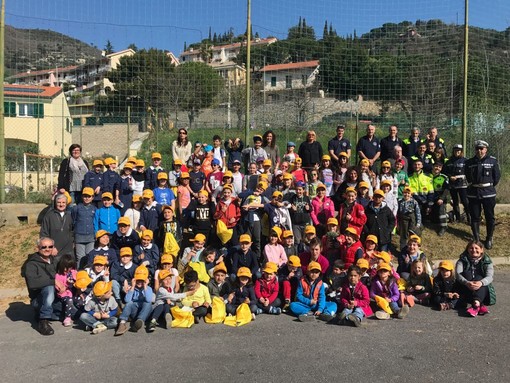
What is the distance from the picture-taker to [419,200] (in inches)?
366

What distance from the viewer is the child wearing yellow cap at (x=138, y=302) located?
5.86m

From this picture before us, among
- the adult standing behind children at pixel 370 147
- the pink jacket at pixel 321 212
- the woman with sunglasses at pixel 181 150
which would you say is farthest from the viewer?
the adult standing behind children at pixel 370 147

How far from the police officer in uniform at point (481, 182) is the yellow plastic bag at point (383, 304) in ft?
11.7

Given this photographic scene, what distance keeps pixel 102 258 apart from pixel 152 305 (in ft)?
2.93

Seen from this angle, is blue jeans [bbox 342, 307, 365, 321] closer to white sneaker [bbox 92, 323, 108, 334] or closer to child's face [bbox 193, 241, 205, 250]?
child's face [bbox 193, 241, 205, 250]

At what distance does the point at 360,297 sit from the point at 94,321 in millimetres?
3219

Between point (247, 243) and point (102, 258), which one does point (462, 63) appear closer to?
point (247, 243)

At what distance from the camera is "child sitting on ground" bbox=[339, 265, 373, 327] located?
6.30m

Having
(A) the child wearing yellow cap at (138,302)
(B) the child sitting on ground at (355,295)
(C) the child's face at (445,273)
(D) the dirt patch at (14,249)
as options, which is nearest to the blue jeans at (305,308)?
(B) the child sitting on ground at (355,295)

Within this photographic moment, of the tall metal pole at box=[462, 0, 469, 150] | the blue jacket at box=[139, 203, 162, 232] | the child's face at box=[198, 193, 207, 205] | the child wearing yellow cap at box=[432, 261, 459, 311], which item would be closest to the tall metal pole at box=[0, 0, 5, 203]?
the blue jacket at box=[139, 203, 162, 232]

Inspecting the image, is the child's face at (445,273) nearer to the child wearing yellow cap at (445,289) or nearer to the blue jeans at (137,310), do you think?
the child wearing yellow cap at (445,289)

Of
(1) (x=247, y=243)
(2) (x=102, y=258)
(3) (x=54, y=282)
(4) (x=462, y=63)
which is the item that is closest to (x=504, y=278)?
(1) (x=247, y=243)

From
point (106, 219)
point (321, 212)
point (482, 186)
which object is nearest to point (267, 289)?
point (321, 212)

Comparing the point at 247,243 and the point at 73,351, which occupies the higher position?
the point at 247,243
